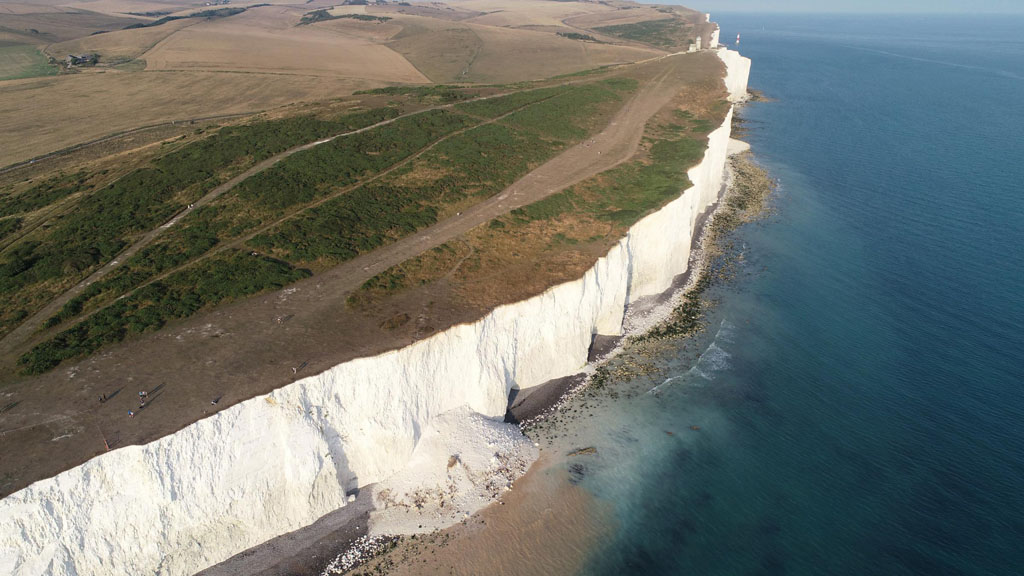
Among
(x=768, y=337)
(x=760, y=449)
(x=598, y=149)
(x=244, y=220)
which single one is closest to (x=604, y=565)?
(x=760, y=449)

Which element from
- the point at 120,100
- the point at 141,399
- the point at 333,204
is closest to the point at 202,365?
the point at 141,399

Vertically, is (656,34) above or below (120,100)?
above

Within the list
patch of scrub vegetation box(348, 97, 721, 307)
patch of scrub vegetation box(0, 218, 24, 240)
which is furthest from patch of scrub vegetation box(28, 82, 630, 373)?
patch of scrub vegetation box(0, 218, 24, 240)

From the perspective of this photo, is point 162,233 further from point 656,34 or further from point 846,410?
point 656,34

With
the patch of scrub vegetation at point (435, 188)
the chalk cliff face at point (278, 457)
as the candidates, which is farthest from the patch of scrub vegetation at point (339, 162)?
the chalk cliff face at point (278, 457)

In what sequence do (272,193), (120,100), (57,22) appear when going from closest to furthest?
(272,193), (120,100), (57,22)

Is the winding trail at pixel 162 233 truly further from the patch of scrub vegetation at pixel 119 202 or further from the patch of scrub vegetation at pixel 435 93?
the patch of scrub vegetation at pixel 435 93

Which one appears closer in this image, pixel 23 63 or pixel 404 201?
pixel 404 201
